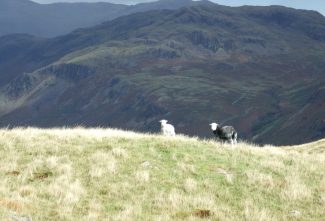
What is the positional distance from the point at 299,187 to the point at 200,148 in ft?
22.2

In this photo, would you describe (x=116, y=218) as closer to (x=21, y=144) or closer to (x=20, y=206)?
(x=20, y=206)

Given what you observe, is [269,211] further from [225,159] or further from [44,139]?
[44,139]

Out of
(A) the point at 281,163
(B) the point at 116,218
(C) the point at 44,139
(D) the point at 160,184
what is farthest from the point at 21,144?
(A) the point at 281,163

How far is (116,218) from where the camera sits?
54.7ft

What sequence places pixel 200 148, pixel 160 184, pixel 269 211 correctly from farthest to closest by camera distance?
pixel 200 148 < pixel 160 184 < pixel 269 211

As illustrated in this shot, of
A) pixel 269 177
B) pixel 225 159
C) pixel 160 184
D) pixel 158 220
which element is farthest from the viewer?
pixel 225 159

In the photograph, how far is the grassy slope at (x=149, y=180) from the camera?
1773cm

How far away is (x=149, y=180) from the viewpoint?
21.0m

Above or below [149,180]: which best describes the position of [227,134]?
below

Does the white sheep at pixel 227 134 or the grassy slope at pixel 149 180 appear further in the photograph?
the white sheep at pixel 227 134

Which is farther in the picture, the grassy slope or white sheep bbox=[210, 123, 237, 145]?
white sheep bbox=[210, 123, 237, 145]

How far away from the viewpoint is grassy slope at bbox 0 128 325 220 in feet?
58.2

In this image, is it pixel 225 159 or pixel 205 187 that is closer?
pixel 205 187

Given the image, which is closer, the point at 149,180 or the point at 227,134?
the point at 149,180
